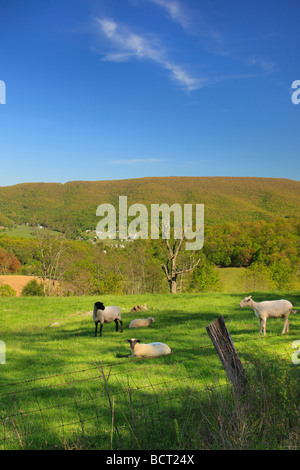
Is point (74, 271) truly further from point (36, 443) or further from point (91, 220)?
point (91, 220)

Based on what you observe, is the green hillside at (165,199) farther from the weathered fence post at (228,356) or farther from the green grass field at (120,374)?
the weathered fence post at (228,356)

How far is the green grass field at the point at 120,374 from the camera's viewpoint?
494 cm

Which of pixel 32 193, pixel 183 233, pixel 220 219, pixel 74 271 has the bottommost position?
pixel 74 271

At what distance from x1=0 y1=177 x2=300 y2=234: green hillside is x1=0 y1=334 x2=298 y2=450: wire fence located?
116m

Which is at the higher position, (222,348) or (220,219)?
(220,219)

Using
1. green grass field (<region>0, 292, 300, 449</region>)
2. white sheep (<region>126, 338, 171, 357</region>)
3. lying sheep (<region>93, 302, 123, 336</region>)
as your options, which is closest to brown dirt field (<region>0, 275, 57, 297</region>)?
green grass field (<region>0, 292, 300, 449</region>)

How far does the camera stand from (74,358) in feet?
34.0

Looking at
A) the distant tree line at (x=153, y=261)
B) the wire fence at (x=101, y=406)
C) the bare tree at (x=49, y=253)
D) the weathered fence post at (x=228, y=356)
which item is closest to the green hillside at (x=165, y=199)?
the distant tree line at (x=153, y=261)

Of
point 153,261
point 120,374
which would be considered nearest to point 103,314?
point 120,374

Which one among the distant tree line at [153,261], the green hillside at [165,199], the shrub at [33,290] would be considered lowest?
the shrub at [33,290]

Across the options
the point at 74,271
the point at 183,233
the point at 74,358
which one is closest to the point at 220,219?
the point at 74,271

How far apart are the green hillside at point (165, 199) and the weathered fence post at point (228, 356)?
118 m

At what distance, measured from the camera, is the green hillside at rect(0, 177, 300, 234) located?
142750mm
